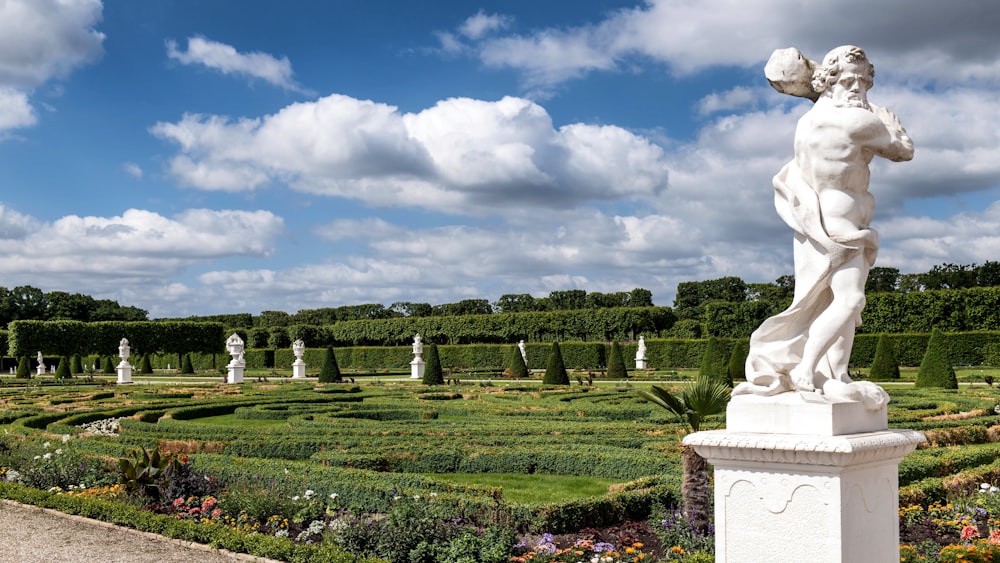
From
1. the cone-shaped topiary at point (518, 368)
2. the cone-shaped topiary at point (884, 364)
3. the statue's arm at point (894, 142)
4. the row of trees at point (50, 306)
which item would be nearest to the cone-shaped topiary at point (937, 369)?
the cone-shaped topiary at point (884, 364)

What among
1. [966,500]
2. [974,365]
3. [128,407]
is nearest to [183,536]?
[966,500]

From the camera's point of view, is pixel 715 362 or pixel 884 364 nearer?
pixel 715 362

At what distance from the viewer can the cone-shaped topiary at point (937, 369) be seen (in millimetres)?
18641

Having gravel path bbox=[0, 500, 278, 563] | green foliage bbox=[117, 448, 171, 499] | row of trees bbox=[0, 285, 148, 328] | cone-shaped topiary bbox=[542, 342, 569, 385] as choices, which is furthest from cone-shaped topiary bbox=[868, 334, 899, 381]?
row of trees bbox=[0, 285, 148, 328]

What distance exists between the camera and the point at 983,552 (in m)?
4.58

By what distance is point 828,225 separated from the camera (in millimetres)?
3756

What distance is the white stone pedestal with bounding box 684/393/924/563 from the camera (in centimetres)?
336

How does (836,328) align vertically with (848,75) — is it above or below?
below

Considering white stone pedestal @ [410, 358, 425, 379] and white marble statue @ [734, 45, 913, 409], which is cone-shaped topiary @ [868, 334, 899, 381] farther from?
white marble statue @ [734, 45, 913, 409]

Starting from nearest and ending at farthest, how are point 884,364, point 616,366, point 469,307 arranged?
point 884,364
point 616,366
point 469,307

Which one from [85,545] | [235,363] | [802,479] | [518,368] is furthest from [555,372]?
[802,479]

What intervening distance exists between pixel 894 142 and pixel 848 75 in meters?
0.37

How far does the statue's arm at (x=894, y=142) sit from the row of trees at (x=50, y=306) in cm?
6880

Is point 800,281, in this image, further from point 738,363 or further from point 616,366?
point 616,366
